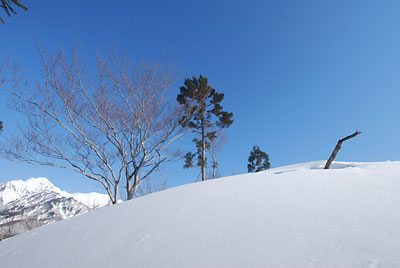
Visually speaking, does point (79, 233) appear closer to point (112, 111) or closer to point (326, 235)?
point (326, 235)

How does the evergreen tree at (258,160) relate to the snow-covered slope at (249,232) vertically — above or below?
above

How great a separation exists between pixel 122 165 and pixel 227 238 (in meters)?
4.99

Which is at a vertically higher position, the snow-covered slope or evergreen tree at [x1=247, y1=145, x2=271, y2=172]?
evergreen tree at [x1=247, y1=145, x2=271, y2=172]

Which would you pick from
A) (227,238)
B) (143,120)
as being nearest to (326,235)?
(227,238)

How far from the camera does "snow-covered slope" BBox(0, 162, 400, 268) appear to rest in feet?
2.30

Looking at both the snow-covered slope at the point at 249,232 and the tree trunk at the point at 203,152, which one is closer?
the snow-covered slope at the point at 249,232

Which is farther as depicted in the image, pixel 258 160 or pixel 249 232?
pixel 258 160

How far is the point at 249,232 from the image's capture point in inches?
35.8

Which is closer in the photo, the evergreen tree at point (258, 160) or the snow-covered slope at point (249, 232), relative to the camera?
the snow-covered slope at point (249, 232)

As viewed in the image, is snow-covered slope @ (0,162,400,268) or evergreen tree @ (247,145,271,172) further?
evergreen tree @ (247,145,271,172)

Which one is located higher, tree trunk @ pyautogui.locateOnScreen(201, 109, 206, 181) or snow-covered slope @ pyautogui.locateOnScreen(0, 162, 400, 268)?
tree trunk @ pyautogui.locateOnScreen(201, 109, 206, 181)

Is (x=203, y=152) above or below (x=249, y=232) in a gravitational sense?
above

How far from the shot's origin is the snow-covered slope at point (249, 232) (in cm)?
70

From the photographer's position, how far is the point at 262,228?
92 centimetres
